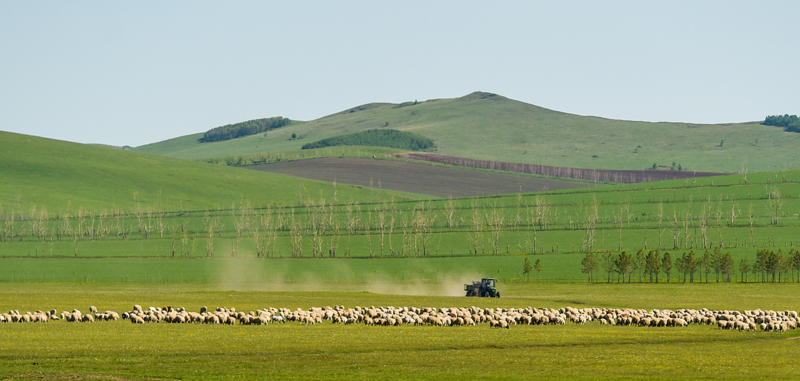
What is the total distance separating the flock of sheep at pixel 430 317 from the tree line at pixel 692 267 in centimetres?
6140

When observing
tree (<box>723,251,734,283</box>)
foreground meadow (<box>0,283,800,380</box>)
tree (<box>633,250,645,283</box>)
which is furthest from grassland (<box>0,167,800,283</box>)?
foreground meadow (<box>0,283,800,380</box>)

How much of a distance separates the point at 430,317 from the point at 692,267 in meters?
76.8

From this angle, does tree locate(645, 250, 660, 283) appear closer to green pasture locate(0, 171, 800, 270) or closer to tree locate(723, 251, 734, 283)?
tree locate(723, 251, 734, 283)

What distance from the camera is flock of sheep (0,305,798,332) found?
5475 cm

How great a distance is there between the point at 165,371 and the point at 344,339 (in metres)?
13.8

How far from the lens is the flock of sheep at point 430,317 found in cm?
5475

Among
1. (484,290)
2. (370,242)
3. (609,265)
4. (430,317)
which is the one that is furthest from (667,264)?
(430,317)

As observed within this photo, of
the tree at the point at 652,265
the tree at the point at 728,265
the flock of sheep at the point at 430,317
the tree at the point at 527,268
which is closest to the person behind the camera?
the flock of sheep at the point at 430,317

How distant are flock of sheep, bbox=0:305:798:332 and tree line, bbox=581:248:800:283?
6140 cm

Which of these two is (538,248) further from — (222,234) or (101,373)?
(101,373)

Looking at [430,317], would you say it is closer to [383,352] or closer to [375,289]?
[383,352]

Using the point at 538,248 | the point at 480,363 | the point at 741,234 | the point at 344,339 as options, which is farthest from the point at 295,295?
the point at 741,234

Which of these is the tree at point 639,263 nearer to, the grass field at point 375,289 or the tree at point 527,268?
the grass field at point 375,289

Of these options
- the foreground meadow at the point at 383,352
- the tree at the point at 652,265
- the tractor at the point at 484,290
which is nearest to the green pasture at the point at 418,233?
the tree at the point at 652,265
